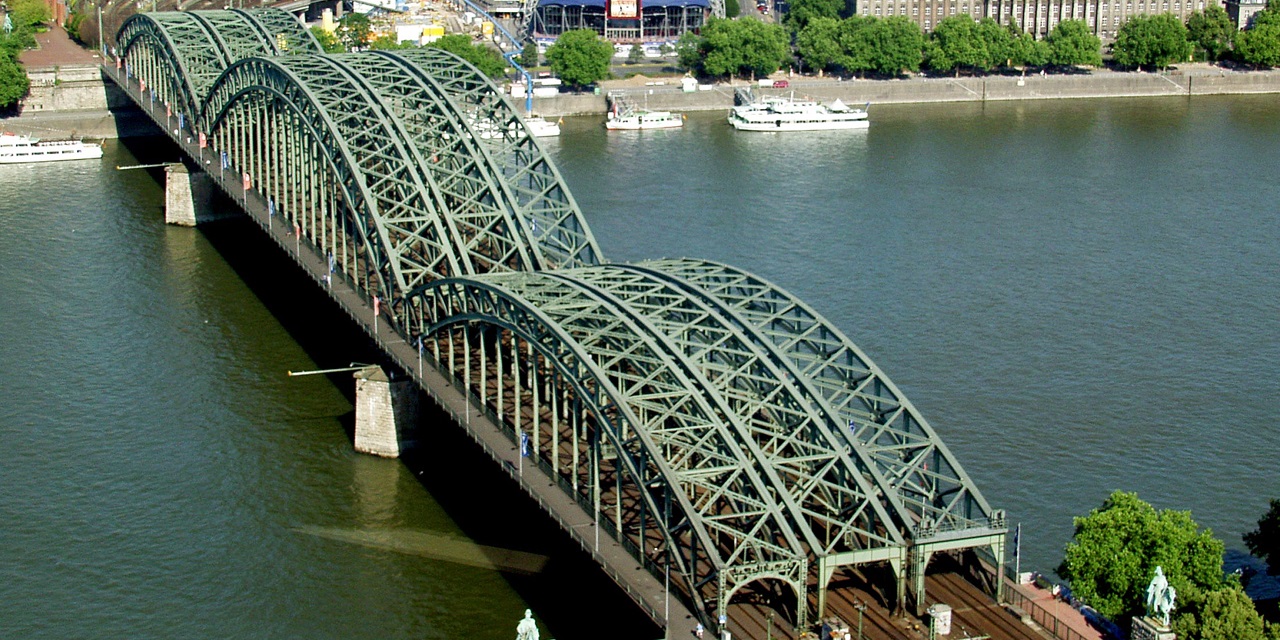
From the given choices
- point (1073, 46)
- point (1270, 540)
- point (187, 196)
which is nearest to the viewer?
point (1270, 540)

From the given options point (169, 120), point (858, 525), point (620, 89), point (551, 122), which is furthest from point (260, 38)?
point (858, 525)

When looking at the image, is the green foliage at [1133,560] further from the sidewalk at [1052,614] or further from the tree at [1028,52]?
the tree at [1028,52]

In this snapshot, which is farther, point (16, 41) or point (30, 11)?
point (30, 11)

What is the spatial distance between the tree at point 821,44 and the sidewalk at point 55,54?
5495 cm

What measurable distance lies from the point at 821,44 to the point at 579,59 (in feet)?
68.8

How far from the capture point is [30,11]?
15138 centimetres

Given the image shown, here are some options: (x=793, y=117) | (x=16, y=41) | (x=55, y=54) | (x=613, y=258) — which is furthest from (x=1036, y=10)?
(x=613, y=258)

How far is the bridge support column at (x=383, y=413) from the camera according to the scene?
218 feet

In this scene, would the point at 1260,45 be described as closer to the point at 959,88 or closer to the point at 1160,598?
the point at 959,88

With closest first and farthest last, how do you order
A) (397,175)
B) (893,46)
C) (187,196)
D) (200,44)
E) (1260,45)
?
1. (397,175)
2. (187,196)
3. (200,44)
4. (893,46)
5. (1260,45)

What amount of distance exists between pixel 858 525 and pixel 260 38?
65655mm

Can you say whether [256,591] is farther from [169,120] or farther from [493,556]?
[169,120]

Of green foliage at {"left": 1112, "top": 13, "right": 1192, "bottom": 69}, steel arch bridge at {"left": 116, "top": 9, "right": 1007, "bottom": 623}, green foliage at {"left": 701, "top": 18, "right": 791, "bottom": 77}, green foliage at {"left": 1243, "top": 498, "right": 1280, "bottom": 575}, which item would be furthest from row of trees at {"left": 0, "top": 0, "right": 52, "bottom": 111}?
green foliage at {"left": 1243, "top": 498, "right": 1280, "bottom": 575}

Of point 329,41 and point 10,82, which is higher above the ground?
point 329,41
